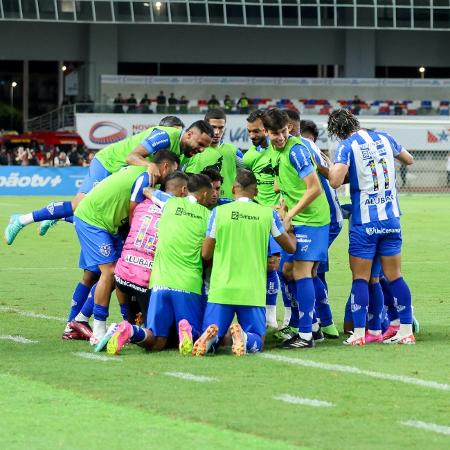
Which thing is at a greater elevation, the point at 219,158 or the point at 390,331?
the point at 219,158

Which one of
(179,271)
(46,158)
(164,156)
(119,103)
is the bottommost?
(46,158)

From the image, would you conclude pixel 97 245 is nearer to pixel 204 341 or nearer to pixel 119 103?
pixel 204 341

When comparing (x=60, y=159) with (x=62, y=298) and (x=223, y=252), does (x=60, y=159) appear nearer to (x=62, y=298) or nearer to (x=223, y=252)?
→ (x=62, y=298)

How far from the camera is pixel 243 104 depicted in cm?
5397

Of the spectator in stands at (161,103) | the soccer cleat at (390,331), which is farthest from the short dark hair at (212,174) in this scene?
the spectator in stands at (161,103)

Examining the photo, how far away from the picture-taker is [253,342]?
9.35 metres

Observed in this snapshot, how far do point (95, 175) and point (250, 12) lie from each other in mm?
47695

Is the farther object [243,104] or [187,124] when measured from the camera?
[243,104]

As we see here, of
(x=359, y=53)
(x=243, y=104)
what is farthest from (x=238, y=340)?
(x=359, y=53)

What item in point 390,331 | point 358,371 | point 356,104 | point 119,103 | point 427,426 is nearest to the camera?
point 427,426

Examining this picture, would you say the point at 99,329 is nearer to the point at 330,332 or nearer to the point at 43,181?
the point at 330,332

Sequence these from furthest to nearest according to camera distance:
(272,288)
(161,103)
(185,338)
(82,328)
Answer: (161,103) < (272,288) < (82,328) < (185,338)

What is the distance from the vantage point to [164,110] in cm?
5106

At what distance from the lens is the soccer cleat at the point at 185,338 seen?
9.15 m
